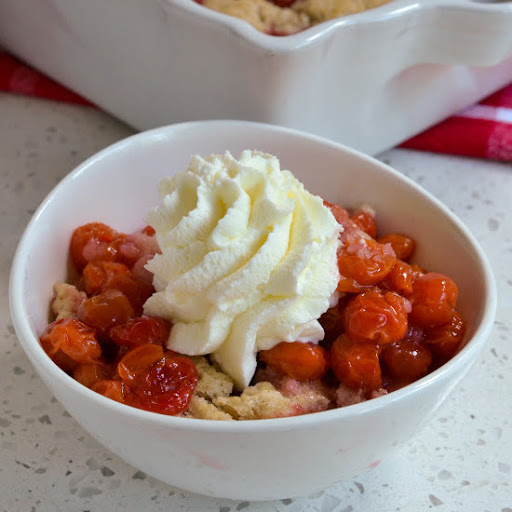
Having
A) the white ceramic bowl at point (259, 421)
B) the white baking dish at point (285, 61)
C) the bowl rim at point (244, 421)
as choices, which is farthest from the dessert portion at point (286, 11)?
the bowl rim at point (244, 421)

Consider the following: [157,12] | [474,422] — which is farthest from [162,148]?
[474,422]

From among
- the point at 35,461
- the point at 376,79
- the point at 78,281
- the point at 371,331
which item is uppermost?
the point at 376,79

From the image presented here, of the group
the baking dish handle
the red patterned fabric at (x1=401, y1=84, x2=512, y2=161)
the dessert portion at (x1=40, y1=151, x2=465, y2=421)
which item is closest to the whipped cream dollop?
the dessert portion at (x1=40, y1=151, x2=465, y2=421)

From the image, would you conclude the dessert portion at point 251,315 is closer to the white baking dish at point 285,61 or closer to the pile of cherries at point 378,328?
the pile of cherries at point 378,328

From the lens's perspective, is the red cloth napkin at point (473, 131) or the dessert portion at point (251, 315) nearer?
the dessert portion at point (251, 315)

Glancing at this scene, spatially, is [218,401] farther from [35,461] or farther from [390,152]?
[390,152]
